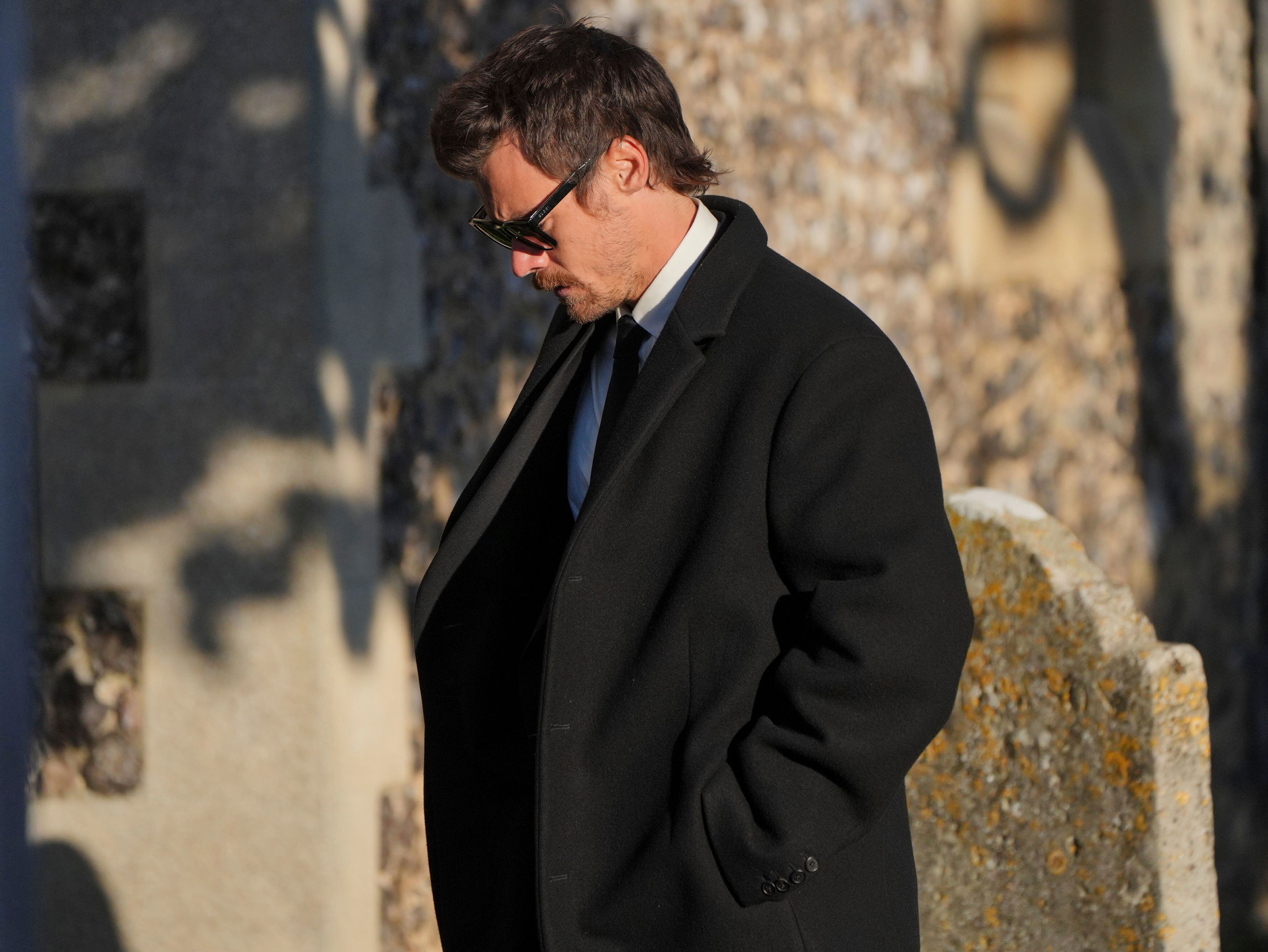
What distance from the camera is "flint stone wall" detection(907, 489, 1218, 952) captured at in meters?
2.15

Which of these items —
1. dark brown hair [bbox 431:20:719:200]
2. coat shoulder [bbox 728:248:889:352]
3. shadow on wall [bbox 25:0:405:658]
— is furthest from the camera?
shadow on wall [bbox 25:0:405:658]

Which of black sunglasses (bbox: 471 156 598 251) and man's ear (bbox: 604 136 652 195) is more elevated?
man's ear (bbox: 604 136 652 195)

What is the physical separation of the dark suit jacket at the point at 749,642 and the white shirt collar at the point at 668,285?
2.5 inches

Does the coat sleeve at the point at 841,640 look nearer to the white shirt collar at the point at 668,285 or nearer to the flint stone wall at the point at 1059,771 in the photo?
the white shirt collar at the point at 668,285

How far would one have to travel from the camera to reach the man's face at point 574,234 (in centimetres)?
192

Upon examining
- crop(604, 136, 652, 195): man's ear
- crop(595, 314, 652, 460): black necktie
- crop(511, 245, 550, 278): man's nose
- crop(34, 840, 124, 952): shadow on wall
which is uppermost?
crop(604, 136, 652, 195): man's ear

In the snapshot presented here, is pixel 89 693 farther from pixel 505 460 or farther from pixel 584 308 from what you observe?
pixel 584 308

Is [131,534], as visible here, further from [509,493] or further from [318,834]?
[509,493]

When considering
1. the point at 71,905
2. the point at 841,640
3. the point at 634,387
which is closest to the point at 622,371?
the point at 634,387

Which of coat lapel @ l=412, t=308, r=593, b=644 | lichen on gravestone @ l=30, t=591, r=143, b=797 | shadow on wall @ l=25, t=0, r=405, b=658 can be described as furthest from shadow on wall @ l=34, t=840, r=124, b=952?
coat lapel @ l=412, t=308, r=593, b=644

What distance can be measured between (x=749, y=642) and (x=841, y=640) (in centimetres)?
12

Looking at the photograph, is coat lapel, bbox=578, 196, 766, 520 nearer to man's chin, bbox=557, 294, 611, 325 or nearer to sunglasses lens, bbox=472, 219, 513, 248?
man's chin, bbox=557, 294, 611, 325

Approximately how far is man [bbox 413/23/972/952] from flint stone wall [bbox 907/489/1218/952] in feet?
1.24

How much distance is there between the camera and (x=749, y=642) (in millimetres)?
1723
